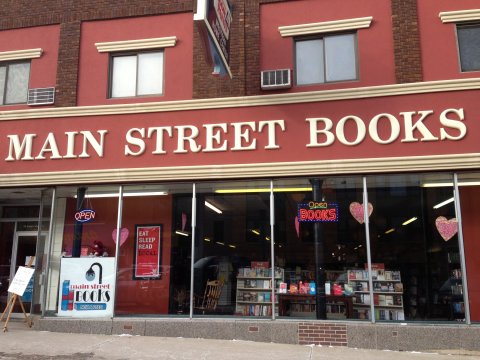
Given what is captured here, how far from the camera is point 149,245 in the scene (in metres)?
11.1

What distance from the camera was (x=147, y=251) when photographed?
11.0 metres

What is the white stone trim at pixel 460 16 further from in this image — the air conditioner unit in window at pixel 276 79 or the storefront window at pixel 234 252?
the storefront window at pixel 234 252

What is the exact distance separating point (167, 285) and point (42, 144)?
4370mm

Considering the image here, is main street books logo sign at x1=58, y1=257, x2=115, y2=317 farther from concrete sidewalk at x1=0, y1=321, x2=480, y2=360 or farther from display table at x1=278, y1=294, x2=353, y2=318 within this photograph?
display table at x1=278, y1=294, x2=353, y2=318

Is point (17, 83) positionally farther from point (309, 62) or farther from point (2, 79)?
point (309, 62)

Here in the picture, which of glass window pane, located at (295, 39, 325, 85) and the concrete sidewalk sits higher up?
glass window pane, located at (295, 39, 325, 85)

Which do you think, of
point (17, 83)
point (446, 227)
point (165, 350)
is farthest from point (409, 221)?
point (17, 83)

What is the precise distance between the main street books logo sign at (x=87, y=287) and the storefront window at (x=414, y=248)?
5603 mm

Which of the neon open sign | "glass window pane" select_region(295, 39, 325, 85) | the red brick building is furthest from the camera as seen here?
the neon open sign

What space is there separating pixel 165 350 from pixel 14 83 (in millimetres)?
7684

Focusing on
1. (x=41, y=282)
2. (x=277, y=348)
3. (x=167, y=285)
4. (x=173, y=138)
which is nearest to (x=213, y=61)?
(x=173, y=138)

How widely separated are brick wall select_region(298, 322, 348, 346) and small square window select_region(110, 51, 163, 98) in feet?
20.0

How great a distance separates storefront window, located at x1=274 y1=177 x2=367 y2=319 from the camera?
9945mm

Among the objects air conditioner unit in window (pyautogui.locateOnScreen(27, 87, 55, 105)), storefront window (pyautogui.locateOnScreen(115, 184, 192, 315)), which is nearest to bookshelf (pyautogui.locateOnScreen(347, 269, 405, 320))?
storefront window (pyautogui.locateOnScreen(115, 184, 192, 315))
